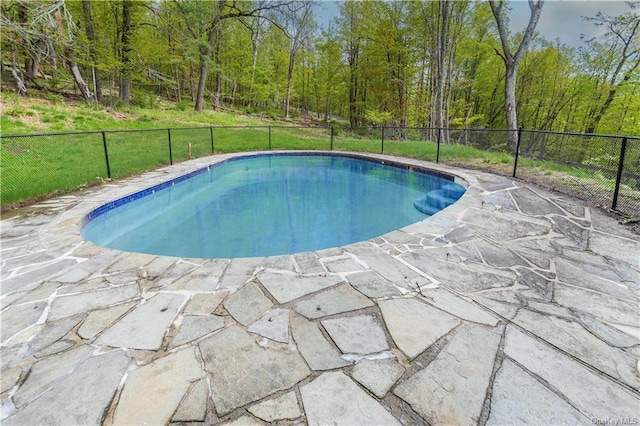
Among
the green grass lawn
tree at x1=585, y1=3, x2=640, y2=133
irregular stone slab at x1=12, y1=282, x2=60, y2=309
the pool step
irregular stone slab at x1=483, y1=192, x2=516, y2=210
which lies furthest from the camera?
tree at x1=585, y1=3, x2=640, y2=133

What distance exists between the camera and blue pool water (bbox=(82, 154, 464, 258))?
416 centimetres

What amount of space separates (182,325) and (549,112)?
23601 mm

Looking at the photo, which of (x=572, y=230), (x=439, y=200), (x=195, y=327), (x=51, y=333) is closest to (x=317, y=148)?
(x=439, y=200)

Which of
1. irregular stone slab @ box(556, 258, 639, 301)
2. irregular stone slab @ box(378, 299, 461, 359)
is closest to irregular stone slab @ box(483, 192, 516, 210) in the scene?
irregular stone slab @ box(556, 258, 639, 301)

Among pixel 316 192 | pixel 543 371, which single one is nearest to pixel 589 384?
pixel 543 371

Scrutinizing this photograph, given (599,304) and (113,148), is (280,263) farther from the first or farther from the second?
(113,148)

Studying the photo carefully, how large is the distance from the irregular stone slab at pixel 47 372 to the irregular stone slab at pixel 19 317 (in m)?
0.44

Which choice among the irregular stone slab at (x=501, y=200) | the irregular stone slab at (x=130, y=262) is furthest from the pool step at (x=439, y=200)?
the irregular stone slab at (x=130, y=262)

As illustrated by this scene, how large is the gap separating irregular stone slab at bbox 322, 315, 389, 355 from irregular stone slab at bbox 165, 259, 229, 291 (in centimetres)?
97

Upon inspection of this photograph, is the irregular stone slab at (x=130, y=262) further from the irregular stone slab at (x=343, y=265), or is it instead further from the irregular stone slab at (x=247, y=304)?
the irregular stone slab at (x=343, y=265)

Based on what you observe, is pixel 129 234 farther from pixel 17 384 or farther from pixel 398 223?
pixel 398 223

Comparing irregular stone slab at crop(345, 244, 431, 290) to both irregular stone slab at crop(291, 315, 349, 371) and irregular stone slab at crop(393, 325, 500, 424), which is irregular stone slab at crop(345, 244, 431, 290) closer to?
irregular stone slab at crop(393, 325, 500, 424)

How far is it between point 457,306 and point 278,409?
1330 millimetres

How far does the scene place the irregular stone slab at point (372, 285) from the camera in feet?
7.09
